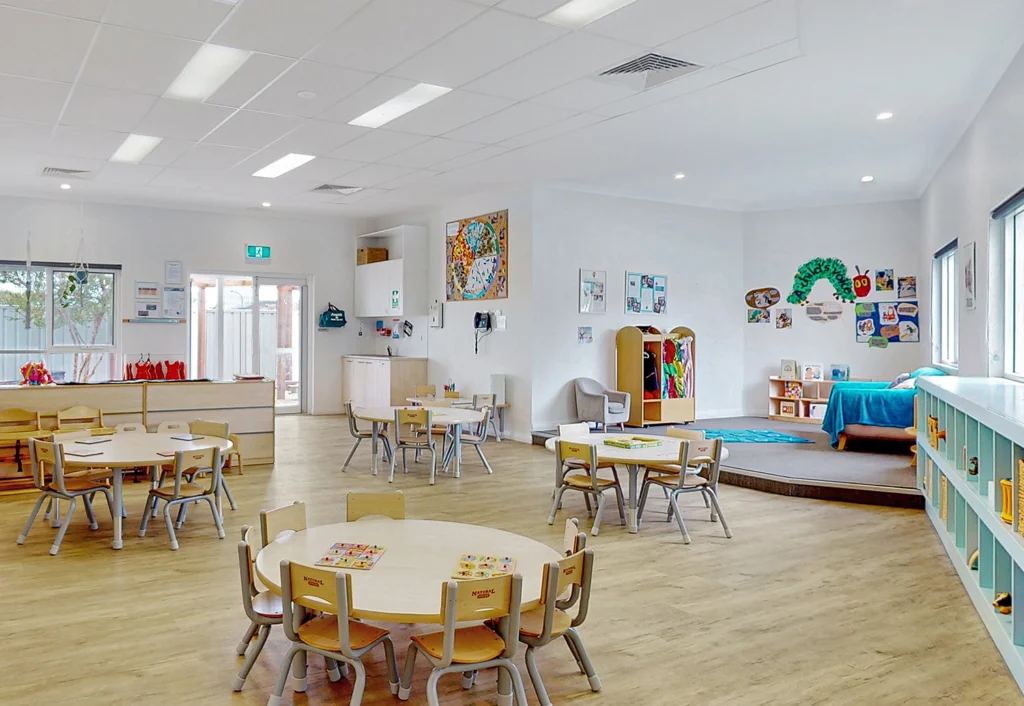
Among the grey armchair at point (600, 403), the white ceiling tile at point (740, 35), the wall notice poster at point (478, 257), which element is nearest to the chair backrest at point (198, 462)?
the white ceiling tile at point (740, 35)

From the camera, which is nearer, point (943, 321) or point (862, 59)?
point (862, 59)

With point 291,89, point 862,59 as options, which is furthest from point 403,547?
point 862,59

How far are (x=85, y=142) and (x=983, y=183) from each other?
8.20 m

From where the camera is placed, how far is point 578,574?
10.2 feet

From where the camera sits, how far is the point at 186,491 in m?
5.67

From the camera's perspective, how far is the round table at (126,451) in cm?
527

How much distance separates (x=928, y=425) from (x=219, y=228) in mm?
10047

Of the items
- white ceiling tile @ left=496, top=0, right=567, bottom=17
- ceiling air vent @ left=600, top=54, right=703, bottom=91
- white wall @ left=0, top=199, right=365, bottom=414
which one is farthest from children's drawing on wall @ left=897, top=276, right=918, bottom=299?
white wall @ left=0, top=199, right=365, bottom=414

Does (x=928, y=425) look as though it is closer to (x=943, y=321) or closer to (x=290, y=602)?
(x=943, y=321)

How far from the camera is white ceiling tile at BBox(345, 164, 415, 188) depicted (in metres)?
9.06

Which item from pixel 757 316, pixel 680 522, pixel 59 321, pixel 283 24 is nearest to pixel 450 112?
pixel 283 24

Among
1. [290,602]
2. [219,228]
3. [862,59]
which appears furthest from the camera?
[219,228]

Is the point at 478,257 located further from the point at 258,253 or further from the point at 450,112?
the point at 450,112

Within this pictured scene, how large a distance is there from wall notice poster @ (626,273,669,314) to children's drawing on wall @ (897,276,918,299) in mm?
3186
